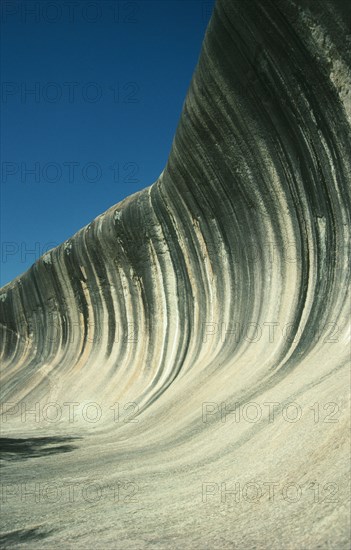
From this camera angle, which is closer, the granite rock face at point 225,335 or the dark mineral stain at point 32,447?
the granite rock face at point 225,335

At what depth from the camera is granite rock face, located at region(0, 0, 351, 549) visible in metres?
2.67

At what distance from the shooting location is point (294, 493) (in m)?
2.53

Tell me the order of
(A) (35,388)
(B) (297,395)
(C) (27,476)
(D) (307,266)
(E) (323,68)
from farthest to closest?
(A) (35,388)
(D) (307,266)
(E) (323,68)
(C) (27,476)
(B) (297,395)

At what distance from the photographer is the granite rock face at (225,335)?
267 centimetres

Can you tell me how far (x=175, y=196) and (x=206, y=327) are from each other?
1.65 m

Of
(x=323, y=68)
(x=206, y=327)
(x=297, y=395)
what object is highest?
(x=323, y=68)

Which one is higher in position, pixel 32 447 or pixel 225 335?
pixel 225 335

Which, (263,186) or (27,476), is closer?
(27,476)

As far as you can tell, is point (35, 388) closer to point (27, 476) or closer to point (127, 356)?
point (127, 356)

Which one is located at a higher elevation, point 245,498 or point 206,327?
point 206,327

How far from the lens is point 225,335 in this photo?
6.27 m

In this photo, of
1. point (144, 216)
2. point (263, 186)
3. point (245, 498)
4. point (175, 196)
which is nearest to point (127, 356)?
point (144, 216)

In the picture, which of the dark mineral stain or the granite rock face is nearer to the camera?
the granite rock face

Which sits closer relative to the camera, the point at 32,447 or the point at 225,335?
the point at 32,447
